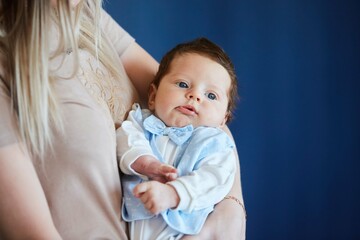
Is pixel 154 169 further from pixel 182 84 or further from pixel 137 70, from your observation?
pixel 137 70

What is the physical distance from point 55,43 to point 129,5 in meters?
0.90

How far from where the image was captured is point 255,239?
2.05 m

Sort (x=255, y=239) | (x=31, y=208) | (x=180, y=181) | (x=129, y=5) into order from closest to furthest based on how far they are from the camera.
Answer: (x=31, y=208) < (x=180, y=181) < (x=129, y=5) < (x=255, y=239)

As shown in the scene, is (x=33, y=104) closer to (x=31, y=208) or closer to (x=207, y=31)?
(x=31, y=208)

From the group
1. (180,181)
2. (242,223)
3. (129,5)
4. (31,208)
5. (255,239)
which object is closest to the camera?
(31,208)

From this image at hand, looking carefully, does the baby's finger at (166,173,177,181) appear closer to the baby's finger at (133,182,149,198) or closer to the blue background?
the baby's finger at (133,182,149,198)


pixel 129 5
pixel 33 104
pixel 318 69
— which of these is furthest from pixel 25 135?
pixel 318 69

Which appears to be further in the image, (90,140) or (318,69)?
(318,69)

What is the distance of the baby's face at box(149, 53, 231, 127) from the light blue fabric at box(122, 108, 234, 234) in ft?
0.09

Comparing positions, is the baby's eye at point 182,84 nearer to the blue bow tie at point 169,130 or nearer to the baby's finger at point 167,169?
the blue bow tie at point 169,130

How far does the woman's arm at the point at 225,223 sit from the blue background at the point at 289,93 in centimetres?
84

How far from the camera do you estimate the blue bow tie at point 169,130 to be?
3.72 ft

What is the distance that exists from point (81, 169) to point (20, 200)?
124 mm

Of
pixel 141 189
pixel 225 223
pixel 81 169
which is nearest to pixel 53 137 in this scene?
pixel 81 169
